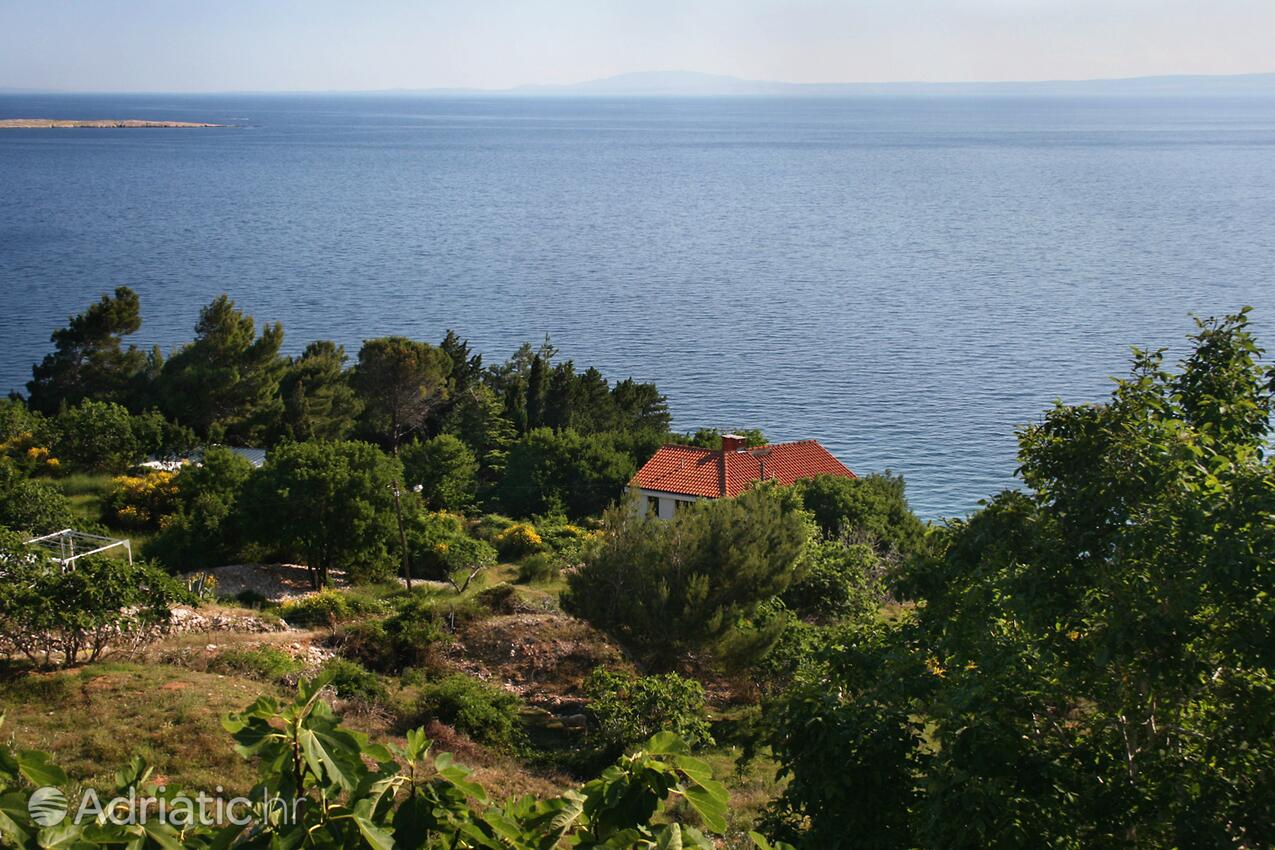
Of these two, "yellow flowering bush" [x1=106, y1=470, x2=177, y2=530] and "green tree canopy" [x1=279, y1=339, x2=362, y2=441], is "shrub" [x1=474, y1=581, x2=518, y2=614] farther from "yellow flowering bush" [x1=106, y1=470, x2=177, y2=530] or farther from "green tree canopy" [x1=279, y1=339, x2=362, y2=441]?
"green tree canopy" [x1=279, y1=339, x2=362, y2=441]

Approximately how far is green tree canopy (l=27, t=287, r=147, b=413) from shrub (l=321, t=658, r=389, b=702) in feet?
106

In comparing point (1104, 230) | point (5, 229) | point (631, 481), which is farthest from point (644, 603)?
point (5, 229)

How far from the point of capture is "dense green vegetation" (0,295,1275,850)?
12.5 feet

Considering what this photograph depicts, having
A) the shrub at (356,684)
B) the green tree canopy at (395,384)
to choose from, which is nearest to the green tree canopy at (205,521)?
the shrub at (356,684)

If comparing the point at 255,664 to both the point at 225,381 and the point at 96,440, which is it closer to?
the point at 96,440

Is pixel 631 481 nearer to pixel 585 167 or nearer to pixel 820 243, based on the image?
pixel 820 243

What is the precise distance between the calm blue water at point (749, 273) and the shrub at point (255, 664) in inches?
1100

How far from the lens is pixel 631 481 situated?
3688 centimetres

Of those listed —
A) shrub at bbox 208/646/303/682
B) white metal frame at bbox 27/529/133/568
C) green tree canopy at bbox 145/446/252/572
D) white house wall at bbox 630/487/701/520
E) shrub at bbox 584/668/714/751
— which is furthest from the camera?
white house wall at bbox 630/487/701/520

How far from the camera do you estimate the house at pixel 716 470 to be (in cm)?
3481

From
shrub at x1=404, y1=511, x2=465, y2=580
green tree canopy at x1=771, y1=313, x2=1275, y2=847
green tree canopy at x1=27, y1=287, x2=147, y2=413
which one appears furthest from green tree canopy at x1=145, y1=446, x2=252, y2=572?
green tree canopy at x1=771, y1=313, x2=1275, y2=847

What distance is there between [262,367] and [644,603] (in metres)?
30.0

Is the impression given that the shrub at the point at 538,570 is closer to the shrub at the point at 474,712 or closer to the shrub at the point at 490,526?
the shrub at the point at 490,526

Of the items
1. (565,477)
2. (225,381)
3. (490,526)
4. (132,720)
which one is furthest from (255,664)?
(225,381)
